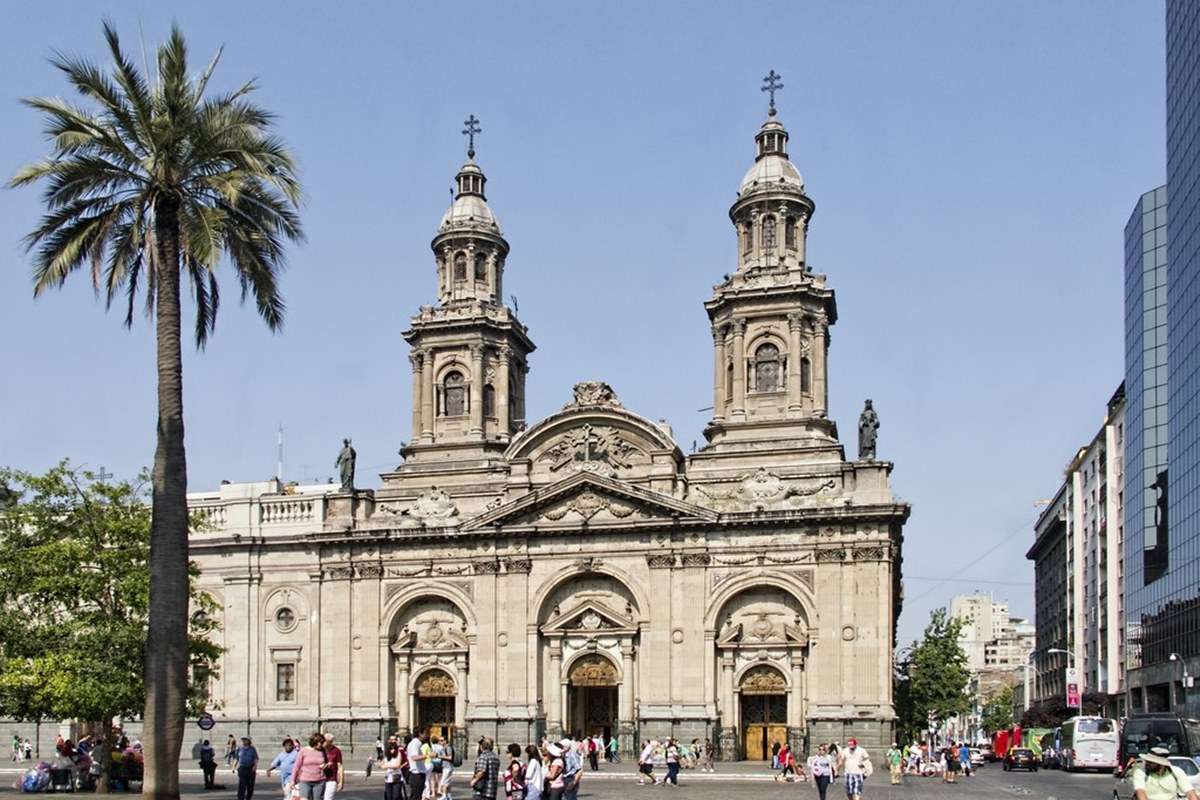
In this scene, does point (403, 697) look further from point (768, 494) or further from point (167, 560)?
point (167, 560)

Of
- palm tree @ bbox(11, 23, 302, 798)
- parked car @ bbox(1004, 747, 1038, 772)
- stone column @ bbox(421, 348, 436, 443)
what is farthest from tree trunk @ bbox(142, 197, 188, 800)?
parked car @ bbox(1004, 747, 1038, 772)

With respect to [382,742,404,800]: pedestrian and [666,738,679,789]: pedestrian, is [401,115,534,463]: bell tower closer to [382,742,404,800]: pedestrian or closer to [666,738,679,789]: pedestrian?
[666,738,679,789]: pedestrian

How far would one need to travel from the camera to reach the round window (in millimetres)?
71250

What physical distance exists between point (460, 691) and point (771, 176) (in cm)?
2806

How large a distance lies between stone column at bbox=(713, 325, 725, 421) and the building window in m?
23.6

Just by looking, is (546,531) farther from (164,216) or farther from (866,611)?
(164,216)

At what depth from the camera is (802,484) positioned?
65750mm

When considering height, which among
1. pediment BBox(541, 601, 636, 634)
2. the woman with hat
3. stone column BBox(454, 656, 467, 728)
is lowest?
stone column BBox(454, 656, 467, 728)

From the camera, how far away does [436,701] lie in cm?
6994

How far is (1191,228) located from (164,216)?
56.5 meters

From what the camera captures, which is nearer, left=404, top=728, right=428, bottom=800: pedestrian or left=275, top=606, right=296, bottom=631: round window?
left=404, top=728, right=428, bottom=800: pedestrian

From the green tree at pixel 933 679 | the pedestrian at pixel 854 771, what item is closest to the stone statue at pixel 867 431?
the green tree at pixel 933 679

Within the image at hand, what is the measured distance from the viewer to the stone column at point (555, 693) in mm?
67375

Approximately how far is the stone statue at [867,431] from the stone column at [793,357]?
310cm
